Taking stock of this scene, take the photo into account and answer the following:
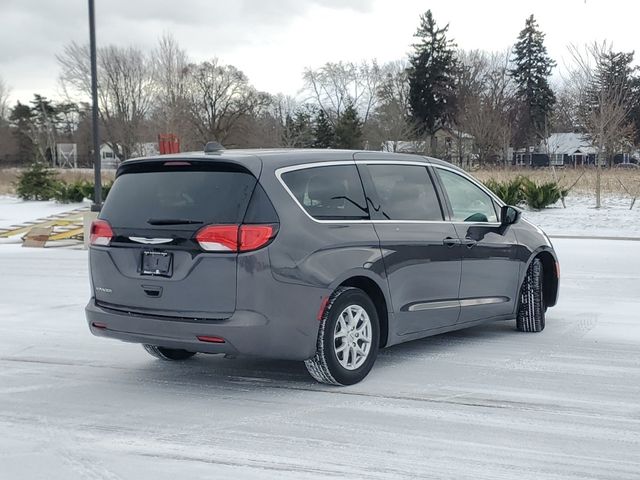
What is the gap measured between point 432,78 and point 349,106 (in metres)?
Answer: 11.6

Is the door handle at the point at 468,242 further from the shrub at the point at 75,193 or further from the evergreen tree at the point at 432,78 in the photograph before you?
the evergreen tree at the point at 432,78

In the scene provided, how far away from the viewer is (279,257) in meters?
5.62

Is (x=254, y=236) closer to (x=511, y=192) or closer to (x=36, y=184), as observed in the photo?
(x=511, y=192)

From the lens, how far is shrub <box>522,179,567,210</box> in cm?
2278

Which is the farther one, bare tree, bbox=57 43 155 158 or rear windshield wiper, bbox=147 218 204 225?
bare tree, bbox=57 43 155 158

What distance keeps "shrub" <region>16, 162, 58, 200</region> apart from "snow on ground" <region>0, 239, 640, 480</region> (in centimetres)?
2584

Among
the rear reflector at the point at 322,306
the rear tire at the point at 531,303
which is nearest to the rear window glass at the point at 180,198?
the rear reflector at the point at 322,306

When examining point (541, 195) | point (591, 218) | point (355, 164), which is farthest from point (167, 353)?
point (541, 195)

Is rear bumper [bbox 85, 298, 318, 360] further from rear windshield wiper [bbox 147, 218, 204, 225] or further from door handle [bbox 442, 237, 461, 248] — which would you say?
door handle [bbox 442, 237, 461, 248]

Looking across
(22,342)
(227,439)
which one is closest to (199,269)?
(227,439)

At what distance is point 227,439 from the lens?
4.95m

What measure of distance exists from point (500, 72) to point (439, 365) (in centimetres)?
7289

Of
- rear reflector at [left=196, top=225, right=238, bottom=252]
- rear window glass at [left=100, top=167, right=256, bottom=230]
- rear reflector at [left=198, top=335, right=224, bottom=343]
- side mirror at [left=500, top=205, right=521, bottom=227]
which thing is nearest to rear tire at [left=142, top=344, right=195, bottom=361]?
rear window glass at [left=100, top=167, right=256, bottom=230]

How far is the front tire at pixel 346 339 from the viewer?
19.4ft
